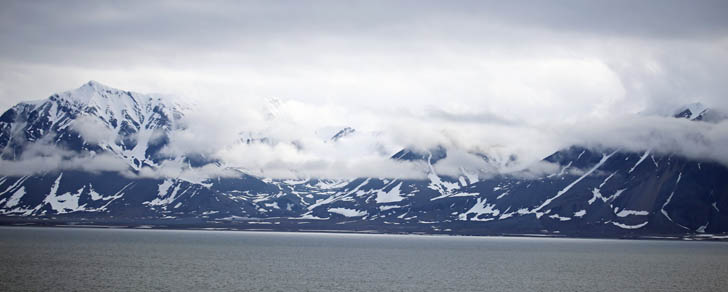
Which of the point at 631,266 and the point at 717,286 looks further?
the point at 631,266

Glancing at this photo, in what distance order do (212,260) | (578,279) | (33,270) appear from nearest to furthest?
(33,270), (578,279), (212,260)

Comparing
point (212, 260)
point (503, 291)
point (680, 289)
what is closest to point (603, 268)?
point (680, 289)

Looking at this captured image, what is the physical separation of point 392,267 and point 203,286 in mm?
59980

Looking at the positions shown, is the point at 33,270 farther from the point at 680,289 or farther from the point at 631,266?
the point at 631,266

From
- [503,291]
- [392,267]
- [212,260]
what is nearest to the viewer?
[503,291]

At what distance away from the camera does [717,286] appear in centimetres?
13700

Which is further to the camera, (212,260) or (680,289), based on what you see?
(212,260)

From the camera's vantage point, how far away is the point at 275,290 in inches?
4528

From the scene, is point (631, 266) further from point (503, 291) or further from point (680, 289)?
point (503, 291)

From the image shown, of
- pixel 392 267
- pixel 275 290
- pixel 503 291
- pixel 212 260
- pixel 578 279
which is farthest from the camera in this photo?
pixel 212 260

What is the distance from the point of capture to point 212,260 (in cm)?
18212

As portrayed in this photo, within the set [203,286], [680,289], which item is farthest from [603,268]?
[203,286]

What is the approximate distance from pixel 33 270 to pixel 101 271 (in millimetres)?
11405

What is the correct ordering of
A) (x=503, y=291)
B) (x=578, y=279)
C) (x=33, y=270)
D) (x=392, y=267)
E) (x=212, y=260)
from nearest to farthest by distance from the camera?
(x=503, y=291), (x=33, y=270), (x=578, y=279), (x=392, y=267), (x=212, y=260)
